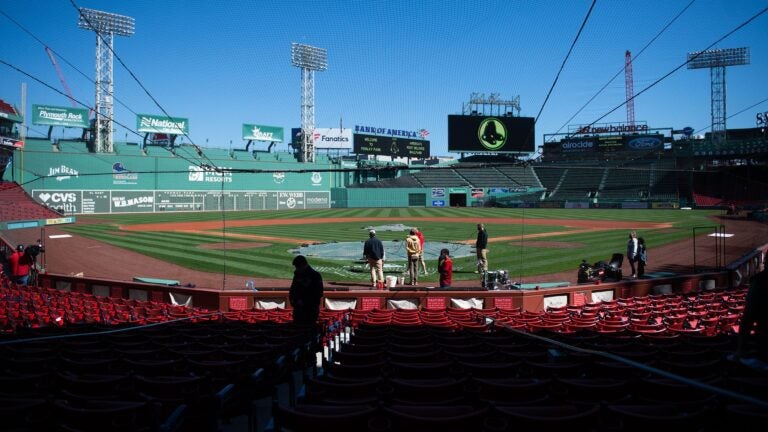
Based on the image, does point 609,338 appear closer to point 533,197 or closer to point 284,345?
point 284,345

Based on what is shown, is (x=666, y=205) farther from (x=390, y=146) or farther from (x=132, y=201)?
(x=132, y=201)

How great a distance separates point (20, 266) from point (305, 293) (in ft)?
41.4

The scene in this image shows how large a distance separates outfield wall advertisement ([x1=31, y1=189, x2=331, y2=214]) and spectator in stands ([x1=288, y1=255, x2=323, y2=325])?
44.9 metres

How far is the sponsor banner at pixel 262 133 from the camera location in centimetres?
7681

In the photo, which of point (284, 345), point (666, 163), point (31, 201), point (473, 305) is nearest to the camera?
point (284, 345)

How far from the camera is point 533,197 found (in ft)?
241

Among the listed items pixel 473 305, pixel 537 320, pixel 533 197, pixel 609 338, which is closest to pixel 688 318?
pixel 537 320

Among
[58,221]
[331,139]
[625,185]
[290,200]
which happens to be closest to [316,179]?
[290,200]

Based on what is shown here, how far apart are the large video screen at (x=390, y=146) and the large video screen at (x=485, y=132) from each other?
14093 millimetres

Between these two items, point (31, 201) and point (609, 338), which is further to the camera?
point (31, 201)

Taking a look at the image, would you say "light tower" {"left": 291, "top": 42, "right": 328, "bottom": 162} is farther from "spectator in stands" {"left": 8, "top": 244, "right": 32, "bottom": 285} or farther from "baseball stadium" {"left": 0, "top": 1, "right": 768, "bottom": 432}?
"spectator in stands" {"left": 8, "top": 244, "right": 32, "bottom": 285}

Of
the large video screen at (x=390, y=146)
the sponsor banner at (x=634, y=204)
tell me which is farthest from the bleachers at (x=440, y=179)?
the sponsor banner at (x=634, y=204)

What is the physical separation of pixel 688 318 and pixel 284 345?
24.5 feet

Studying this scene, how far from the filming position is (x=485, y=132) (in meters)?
69.2
